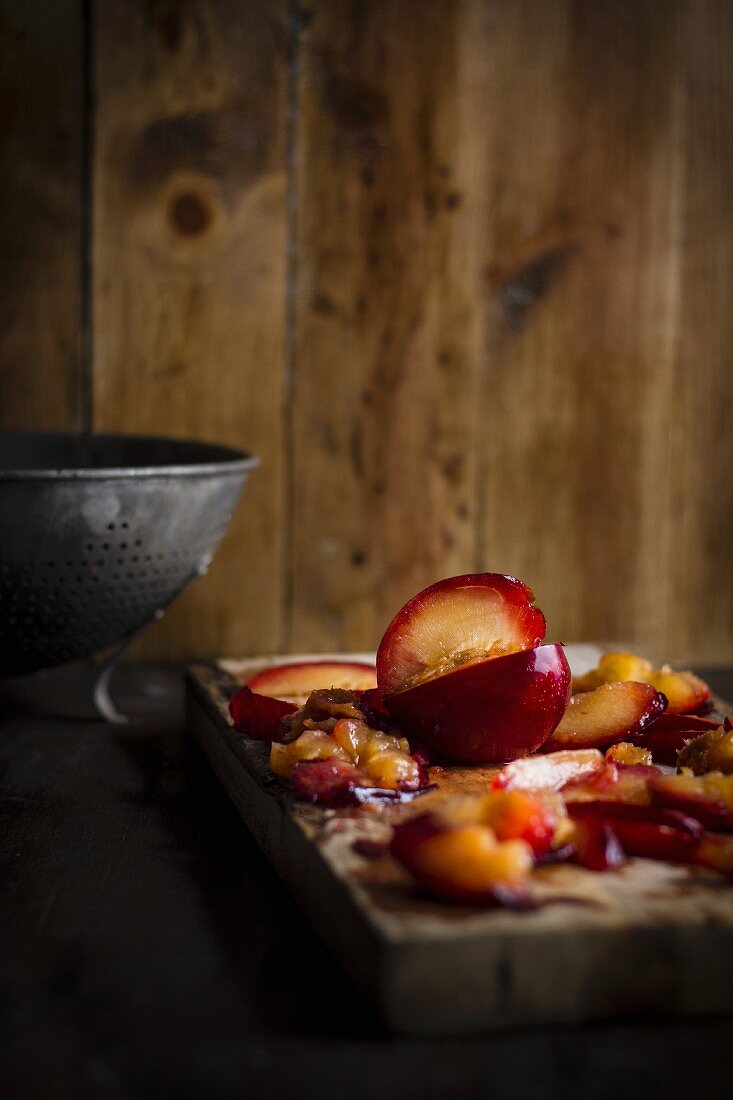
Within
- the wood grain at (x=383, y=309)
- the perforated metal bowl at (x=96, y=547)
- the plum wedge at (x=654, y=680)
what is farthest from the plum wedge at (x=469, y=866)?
the wood grain at (x=383, y=309)

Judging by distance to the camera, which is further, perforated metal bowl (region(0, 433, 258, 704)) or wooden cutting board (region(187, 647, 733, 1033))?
perforated metal bowl (region(0, 433, 258, 704))

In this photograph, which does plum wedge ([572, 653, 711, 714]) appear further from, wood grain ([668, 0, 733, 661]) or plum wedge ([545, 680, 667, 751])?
wood grain ([668, 0, 733, 661])

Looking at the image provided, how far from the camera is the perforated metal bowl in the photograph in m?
1.00

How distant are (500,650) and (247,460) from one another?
14.7 inches

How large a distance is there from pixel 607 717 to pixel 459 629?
0.46 ft

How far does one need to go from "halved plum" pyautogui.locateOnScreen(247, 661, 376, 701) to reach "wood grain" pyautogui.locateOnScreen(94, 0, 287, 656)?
58cm

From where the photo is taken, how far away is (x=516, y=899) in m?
0.62

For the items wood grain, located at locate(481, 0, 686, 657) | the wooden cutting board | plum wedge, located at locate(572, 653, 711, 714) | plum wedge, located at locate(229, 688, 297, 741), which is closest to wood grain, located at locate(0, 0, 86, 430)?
wood grain, located at locate(481, 0, 686, 657)

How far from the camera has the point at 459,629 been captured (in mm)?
898

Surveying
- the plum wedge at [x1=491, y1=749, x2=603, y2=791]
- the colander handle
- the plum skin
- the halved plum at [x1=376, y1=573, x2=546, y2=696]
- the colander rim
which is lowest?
the colander handle

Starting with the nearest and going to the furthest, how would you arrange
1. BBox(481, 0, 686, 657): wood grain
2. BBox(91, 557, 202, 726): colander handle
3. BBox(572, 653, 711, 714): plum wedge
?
BBox(572, 653, 711, 714): plum wedge < BBox(91, 557, 202, 726): colander handle < BBox(481, 0, 686, 657): wood grain

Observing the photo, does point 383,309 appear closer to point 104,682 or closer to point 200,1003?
point 104,682

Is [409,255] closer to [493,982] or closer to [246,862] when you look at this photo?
[246,862]

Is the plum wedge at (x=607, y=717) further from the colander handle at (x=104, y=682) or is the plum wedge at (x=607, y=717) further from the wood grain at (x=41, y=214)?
the wood grain at (x=41, y=214)
